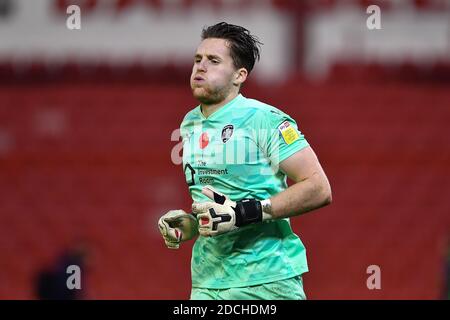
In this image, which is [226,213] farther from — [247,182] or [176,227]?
[176,227]

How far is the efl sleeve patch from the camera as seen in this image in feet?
15.0

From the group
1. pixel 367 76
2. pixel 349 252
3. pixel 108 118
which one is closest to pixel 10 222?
pixel 108 118

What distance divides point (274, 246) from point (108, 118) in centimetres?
1222

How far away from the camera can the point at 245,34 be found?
4.85 metres

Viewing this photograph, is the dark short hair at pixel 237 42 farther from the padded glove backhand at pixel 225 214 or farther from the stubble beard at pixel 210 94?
the padded glove backhand at pixel 225 214

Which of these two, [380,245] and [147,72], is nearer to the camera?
[380,245]

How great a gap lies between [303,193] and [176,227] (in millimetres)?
803

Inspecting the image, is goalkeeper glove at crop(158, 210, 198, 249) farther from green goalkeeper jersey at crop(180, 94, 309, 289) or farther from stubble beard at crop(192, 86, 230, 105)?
stubble beard at crop(192, 86, 230, 105)

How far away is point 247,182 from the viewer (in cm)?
471

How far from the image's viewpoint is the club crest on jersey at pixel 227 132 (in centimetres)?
470

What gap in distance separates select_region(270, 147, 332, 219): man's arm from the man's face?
0.53 meters

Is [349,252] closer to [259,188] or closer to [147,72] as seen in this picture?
[147,72]

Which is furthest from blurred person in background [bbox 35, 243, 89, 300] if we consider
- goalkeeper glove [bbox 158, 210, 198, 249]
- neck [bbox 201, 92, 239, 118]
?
neck [bbox 201, 92, 239, 118]

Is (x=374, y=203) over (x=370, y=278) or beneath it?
over
